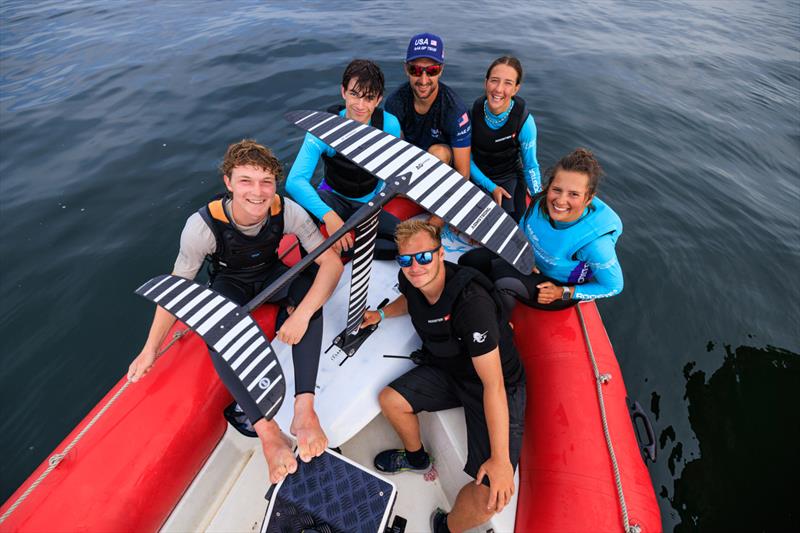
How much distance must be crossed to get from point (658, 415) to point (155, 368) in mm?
4338

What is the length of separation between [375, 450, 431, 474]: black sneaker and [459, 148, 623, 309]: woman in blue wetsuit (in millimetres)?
1366

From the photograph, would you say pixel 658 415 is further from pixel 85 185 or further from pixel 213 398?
pixel 85 185

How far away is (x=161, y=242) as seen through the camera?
4.74 m

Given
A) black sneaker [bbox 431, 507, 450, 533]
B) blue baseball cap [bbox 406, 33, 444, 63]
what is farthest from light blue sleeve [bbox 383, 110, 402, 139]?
black sneaker [bbox 431, 507, 450, 533]

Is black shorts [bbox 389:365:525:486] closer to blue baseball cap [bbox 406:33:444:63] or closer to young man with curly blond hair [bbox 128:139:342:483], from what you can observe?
young man with curly blond hair [bbox 128:139:342:483]

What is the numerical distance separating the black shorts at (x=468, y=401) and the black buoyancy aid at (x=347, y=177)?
1.88 meters

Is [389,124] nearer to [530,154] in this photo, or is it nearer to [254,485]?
[530,154]

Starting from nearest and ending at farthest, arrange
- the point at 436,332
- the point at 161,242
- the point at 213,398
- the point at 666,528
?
the point at 436,332
the point at 213,398
the point at 666,528
the point at 161,242

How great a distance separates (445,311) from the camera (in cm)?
233

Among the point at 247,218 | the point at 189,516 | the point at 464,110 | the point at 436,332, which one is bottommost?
the point at 189,516

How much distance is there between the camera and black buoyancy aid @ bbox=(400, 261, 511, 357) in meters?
2.31

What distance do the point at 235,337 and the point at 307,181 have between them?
200cm

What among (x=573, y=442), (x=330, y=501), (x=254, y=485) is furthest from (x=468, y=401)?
(x=254, y=485)

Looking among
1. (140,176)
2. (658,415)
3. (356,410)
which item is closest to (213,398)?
(356,410)
